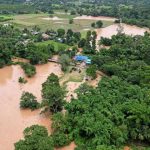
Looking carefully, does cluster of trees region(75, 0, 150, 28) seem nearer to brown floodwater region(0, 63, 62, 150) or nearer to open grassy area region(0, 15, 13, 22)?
open grassy area region(0, 15, 13, 22)

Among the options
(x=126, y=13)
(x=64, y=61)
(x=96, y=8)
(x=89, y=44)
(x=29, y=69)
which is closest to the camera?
(x=29, y=69)

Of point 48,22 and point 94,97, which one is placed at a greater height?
point 94,97

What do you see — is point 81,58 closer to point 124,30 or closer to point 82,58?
point 82,58

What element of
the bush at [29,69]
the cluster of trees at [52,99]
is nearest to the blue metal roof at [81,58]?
the bush at [29,69]

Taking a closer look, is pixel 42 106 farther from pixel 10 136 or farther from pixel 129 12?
pixel 129 12

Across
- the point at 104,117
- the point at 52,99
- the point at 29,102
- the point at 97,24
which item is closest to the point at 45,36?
the point at 97,24

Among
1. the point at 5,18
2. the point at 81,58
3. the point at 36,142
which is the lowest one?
the point at 5,18
